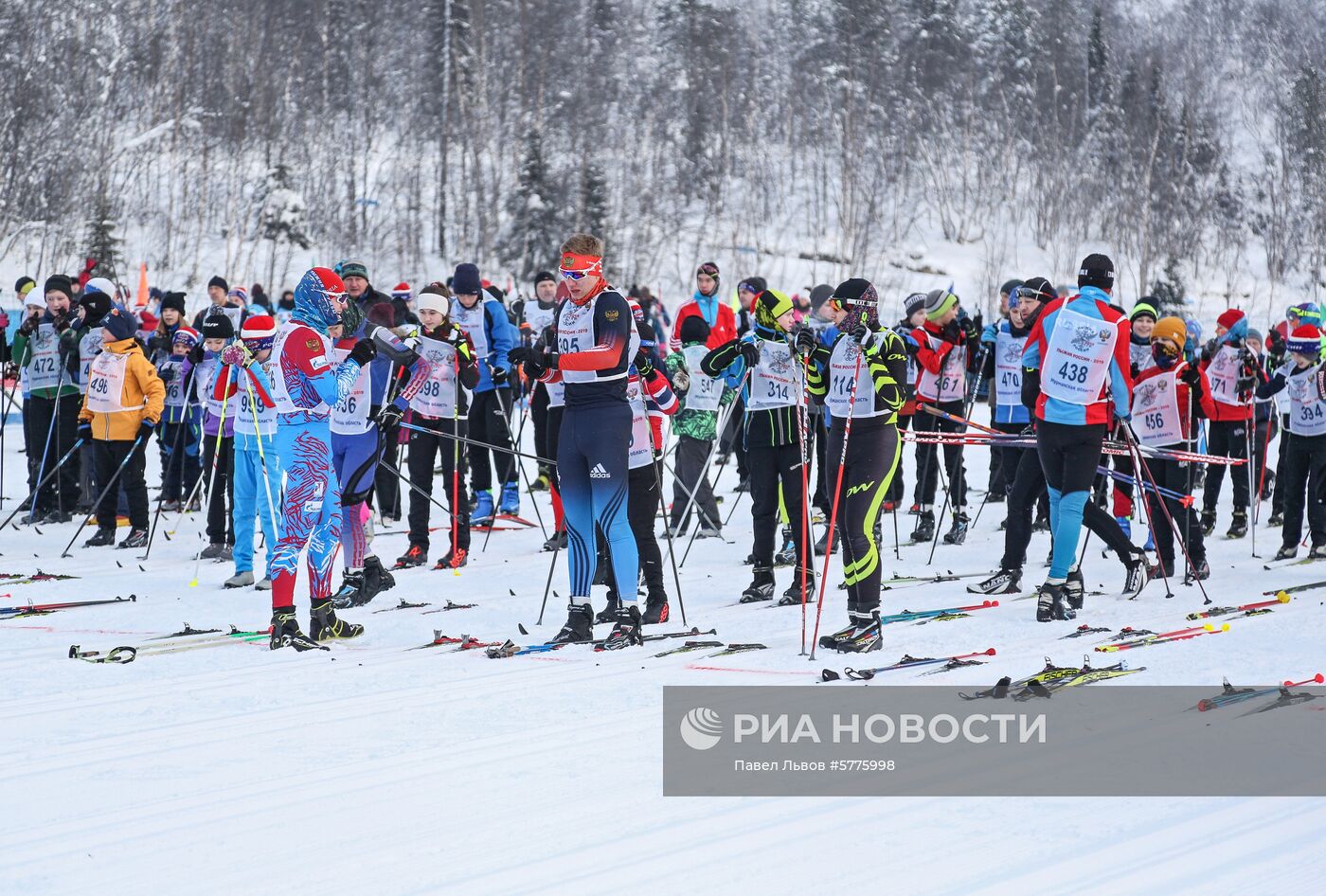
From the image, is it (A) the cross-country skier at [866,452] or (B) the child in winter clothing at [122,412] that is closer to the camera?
(A) the cross-country skier at [866,452]

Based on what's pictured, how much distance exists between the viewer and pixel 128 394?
1030 cm

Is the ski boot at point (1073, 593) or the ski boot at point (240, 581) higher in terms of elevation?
the ski boot at point (1073, 593)

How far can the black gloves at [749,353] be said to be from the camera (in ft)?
23.9

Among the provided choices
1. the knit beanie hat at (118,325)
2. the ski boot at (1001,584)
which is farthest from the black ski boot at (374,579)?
the ski boot at (1001,584)

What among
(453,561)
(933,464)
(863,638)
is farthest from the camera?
(933,464)

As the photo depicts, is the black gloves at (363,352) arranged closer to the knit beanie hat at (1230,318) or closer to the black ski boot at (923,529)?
the black ski boot at (923,529)

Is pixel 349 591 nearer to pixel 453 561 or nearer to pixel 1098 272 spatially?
pixel 453 561

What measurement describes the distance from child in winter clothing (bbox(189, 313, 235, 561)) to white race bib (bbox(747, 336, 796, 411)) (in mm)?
3668

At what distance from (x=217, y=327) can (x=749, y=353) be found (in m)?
4.02

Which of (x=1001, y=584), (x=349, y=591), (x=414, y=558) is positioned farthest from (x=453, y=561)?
(x=1001, y=584)

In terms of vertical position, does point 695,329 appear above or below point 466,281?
below

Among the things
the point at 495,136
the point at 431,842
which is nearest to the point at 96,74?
the point at 495,136

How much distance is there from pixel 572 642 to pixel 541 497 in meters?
6.86

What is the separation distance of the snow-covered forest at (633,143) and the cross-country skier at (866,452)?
88.7 ft
